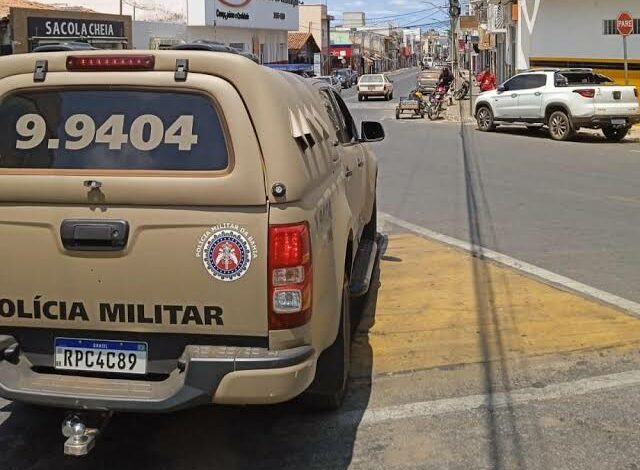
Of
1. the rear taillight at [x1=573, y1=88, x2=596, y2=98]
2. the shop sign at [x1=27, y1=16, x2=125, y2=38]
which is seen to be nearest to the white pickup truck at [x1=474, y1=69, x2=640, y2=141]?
the rear taillight at [x1=573, y1=88, x2=596, y2=98]

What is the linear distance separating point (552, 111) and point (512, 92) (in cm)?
152

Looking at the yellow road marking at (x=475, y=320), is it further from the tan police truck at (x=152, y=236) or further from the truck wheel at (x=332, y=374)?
the tan police truck at (x=152, y=236)

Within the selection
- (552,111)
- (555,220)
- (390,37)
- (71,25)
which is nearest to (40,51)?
(555,220)

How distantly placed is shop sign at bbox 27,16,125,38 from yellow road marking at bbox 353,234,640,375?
69.8 feet

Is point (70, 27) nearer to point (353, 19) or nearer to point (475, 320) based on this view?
point (475, 320)

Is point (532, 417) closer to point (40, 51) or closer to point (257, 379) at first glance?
point (257, 379)

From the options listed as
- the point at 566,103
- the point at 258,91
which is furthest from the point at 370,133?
the point at 566,103

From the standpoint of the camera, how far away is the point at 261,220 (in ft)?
10.8

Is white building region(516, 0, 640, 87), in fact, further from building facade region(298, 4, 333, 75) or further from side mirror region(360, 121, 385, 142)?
building facade region(298, 4, 333, 75)

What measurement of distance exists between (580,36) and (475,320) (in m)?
25.8

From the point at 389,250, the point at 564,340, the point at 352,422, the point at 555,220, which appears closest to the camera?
the point at 352,422

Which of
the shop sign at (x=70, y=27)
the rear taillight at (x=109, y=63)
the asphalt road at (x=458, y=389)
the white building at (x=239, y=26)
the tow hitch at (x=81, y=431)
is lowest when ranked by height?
the asphalt road at (x=458, y=389)

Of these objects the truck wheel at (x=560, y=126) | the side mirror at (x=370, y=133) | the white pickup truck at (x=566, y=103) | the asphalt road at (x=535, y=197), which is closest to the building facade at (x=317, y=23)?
the white pickup truck at (x=566, y=103)

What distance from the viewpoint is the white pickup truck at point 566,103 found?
19.2 meters
